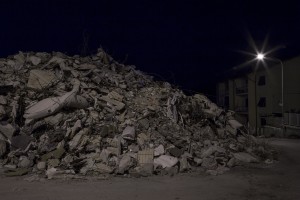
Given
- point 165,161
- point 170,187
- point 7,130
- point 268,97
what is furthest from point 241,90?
point 170,187

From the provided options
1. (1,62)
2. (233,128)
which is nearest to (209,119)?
(233,128)

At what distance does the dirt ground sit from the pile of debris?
1.98 ft

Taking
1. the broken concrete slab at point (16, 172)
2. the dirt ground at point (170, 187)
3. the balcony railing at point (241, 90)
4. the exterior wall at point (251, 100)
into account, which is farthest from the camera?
the balcony railing at point (241, 90)

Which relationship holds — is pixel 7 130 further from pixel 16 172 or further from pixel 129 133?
pixel 129 133

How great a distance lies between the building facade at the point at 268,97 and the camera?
26.4m

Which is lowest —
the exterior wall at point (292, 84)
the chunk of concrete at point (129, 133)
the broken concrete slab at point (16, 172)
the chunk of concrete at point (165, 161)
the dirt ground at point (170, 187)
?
the dirt ground at point (170, 187)

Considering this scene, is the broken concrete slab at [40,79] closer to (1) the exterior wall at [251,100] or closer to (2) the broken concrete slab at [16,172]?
(2) the broken concrete slab at [16,172]

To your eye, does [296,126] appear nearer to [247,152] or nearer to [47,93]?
[247,152]

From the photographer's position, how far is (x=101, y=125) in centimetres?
1093

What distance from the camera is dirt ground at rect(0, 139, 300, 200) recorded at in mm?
7273

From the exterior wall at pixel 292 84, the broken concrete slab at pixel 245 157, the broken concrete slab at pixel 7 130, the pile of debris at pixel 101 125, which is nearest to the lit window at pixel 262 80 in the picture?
the exterior wall at pixel 292 84

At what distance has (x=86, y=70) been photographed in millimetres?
13523

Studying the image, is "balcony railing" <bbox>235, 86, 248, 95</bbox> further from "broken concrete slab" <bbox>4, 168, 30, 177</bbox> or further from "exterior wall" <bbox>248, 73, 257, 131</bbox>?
"broken concrete slab" <bbox>4, 168, 30, 177</bbox>

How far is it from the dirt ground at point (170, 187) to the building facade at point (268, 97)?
620 inches
